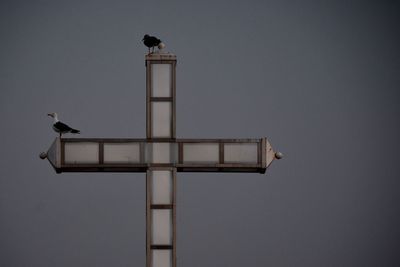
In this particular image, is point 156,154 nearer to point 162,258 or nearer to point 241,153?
point 241,153

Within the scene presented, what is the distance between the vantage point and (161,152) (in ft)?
16.6

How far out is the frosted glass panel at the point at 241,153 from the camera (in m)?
5.03

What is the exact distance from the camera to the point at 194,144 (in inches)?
199

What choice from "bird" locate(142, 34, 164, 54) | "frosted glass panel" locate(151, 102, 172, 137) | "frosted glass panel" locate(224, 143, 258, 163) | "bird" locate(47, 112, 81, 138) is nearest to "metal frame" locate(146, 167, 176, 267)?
"frosted glass panel" locate(151, 102, 172, 137)

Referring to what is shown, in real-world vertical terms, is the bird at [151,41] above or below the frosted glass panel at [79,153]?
above

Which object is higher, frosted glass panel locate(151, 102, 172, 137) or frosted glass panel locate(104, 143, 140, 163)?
frosted glass panel locate(151, 102, 172, 137)

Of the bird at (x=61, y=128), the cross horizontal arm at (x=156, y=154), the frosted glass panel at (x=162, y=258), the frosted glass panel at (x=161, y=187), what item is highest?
the bird at (x=61, y=128)

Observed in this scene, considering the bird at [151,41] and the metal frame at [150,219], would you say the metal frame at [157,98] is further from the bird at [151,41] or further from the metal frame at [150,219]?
the metal frame at [150,219]

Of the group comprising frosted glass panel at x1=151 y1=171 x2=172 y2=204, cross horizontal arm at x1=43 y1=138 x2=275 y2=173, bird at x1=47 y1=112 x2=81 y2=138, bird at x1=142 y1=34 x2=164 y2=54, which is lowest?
frosted glass panel at x1=151 y1=171 x2=172 y2=204

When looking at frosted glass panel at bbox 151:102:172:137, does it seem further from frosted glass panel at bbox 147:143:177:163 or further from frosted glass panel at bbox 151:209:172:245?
frosted glass panel at bbox 151:209:172:245

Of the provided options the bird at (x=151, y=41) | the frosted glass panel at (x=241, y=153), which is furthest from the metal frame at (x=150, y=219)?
the bird at (x=151, y=41)

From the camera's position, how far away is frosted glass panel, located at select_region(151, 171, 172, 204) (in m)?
4.96

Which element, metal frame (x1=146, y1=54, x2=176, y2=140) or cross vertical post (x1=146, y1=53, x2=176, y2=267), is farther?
metal frame (x1=146, y1=54, x2=176, y2=140)

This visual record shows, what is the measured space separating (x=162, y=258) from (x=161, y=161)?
84cm
